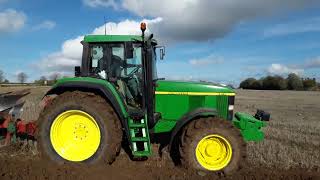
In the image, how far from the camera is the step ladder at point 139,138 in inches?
317

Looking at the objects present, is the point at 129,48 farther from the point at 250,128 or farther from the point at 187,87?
the point at 250,128

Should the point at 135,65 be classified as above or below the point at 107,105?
above

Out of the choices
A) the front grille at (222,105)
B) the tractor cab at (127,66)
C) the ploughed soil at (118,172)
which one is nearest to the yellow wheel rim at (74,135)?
the ploughed soil at (118,172)

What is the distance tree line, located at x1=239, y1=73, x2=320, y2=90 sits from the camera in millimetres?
64875

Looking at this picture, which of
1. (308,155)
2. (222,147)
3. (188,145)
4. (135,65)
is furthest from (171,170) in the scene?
(308,155)

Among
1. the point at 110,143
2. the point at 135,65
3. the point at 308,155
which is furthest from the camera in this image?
the point at 308,155

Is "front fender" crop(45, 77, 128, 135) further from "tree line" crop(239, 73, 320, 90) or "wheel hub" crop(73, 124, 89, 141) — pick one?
"tree line" crop(239, 73, 320, 90)

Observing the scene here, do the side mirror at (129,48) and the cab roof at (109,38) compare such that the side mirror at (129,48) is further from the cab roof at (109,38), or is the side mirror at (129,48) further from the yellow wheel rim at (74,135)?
the yellow wheel rim at (74,135)

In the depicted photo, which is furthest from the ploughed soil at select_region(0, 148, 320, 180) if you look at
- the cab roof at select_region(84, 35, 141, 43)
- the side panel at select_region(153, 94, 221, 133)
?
the cab roof at select_region(84, 35, 141, 43)

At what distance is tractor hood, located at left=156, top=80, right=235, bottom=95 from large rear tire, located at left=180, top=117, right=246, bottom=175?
829 mm

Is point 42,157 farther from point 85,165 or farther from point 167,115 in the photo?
point 167,115

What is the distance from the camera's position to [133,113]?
8.20 metres

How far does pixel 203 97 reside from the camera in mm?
8695

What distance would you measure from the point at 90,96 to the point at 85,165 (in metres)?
1.30
